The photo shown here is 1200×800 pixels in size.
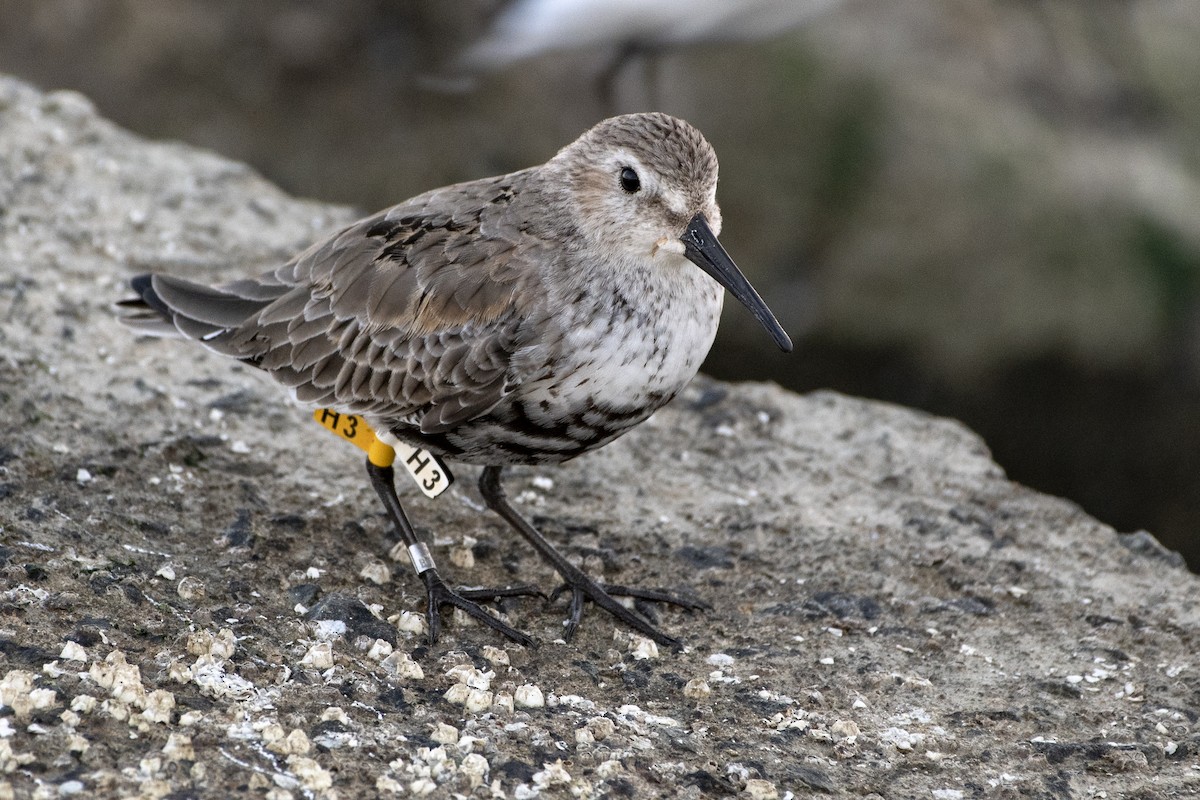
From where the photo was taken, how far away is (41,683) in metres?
3.73

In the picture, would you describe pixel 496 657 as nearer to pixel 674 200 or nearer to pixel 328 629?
pixel 328 629

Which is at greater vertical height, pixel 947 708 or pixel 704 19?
pixel 704 19

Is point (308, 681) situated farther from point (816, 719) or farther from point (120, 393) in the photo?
point (120, 393)

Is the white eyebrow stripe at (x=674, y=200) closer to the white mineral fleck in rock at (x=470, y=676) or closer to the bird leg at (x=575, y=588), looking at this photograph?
the bird leg at (x=575, y=588)

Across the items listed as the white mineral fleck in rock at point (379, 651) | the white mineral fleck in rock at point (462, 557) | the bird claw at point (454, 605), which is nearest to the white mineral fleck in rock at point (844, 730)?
the bird claw at point (454, 605)

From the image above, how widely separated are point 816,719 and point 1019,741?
24.0 inches

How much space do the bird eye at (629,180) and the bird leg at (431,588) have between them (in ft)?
4.30

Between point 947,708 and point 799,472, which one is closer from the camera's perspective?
point 947,708

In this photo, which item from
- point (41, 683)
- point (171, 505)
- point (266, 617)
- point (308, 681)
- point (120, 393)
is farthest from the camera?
point (120, 393)

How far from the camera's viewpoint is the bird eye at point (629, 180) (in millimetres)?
4594

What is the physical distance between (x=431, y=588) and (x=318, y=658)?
590mm

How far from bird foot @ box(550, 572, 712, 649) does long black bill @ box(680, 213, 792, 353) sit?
38.9 inches

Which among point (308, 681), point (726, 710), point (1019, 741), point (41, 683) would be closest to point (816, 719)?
point (726, 710)

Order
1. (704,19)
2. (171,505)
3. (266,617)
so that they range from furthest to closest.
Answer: (704,19) < (171,505) < (266,617)
